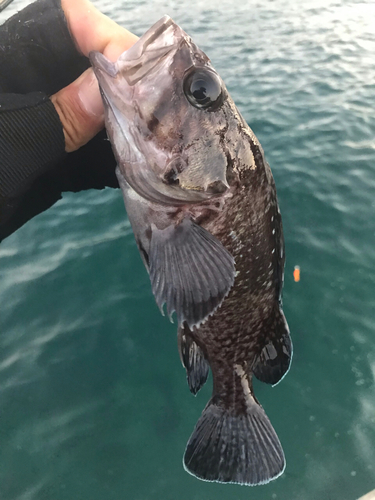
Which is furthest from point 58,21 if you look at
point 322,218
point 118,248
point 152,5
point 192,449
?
point 152,5

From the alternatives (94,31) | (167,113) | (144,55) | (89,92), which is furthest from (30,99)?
(167,113)

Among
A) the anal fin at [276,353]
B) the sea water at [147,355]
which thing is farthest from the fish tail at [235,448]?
the sea water at [147,355]

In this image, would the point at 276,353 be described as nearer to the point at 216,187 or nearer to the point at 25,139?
the point at 216,187

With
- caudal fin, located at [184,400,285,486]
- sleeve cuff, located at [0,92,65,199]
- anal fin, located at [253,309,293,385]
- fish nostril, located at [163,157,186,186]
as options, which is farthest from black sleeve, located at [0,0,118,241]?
caudal fin, located at [184,400,285,486]

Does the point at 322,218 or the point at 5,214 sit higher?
the point at 5,214

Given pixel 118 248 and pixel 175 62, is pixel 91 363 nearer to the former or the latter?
pixel 118 248

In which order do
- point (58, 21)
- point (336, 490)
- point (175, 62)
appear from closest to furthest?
1. point (175, 62)
2. point (58, 21)
3. point (336, 490)

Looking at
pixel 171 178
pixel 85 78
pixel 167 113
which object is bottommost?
pixel 171 178
